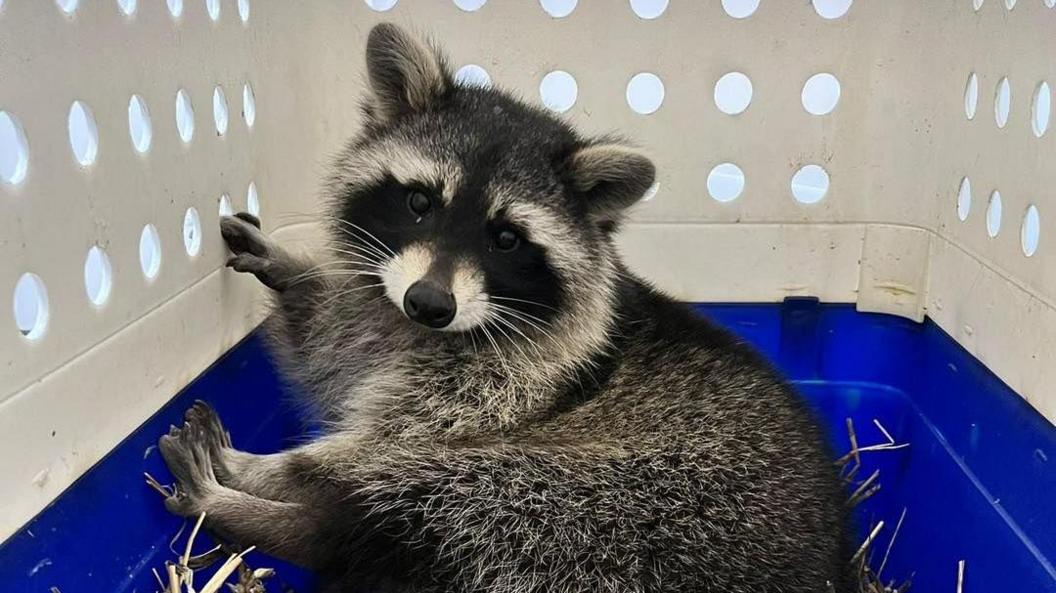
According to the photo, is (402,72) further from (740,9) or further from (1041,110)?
(1041,110)

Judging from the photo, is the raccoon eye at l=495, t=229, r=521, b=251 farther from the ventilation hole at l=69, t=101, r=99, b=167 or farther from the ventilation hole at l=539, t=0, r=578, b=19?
the ventilation hole at l=539, t=0, r=578, b=19

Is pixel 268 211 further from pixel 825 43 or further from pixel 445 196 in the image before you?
pixel 825 43

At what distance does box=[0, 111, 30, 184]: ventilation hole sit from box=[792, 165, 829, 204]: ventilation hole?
6.47ft

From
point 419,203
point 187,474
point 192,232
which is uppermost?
point 419,203

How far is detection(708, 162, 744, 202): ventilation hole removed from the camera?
2.84 meters

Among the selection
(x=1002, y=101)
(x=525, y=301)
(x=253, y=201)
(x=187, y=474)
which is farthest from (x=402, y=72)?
(x=1002, y=101)

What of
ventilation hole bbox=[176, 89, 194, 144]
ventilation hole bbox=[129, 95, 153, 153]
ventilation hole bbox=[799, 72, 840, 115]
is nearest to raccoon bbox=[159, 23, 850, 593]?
ventilation hole bbox=[176, 89, 194, 144]

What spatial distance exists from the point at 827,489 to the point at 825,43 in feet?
4.35

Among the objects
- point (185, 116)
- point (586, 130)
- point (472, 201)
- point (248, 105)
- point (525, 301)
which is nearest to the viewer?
point (472, 201)

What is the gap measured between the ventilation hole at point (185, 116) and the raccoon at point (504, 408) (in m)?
0.24

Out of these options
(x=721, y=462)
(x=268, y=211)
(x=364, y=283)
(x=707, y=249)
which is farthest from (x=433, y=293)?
(x=707, y=249)

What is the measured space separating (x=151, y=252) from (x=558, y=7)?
1281 millimetres

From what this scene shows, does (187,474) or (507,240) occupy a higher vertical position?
(507,240)

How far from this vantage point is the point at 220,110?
232 cm
